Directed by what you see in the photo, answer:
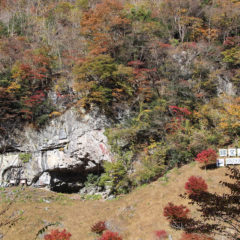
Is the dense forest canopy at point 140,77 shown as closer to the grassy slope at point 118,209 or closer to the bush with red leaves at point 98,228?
the grassy slope at point 118,209

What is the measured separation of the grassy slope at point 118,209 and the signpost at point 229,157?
48 centimetres

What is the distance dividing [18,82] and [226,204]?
16.0 meters

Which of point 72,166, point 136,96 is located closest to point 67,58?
point 136,96

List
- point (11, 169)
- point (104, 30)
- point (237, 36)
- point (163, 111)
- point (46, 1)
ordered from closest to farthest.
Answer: point (11, 169)
point (163, 111)
point (104, 30)
point (237, 36)
point (46, 1)

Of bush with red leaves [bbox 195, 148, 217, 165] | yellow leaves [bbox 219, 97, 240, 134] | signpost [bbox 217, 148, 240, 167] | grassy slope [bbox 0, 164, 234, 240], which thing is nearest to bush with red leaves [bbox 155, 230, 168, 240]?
grassy slope [bbox 0, 164, 234, 240]

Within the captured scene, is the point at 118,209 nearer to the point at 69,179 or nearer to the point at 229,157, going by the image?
the point at 69,179

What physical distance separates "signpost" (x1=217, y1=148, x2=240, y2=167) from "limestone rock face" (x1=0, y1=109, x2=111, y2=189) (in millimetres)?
7512

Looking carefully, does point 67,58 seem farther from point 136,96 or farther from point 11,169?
point 11,169

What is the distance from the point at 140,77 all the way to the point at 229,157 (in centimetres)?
909

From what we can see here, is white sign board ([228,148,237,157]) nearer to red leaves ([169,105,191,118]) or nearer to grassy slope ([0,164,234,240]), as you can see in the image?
grassy slope ([0,164,234,240])

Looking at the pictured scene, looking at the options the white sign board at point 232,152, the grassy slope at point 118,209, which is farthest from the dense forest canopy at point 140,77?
the white sign board at point 232,152

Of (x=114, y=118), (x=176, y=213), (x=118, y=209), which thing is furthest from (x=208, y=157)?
(x=114, y=118)

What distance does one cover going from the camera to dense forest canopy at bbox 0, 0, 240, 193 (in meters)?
14.5

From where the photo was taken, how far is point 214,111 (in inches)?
630
